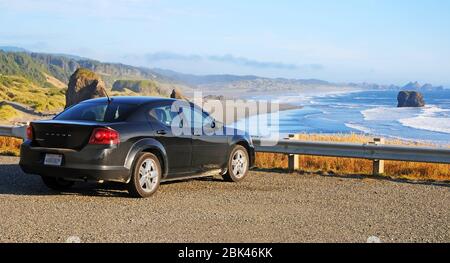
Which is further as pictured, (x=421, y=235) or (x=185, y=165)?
(x=185, y=165)

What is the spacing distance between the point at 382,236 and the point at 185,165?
399cm

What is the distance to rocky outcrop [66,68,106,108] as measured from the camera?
8912 cm

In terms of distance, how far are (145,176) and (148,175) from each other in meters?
0.06

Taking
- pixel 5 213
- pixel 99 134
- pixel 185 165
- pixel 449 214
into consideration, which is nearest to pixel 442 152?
pixel 449 214

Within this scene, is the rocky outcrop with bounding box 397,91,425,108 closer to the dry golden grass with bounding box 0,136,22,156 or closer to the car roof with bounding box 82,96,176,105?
the dry golden grass with bounding box 0,136,22,156

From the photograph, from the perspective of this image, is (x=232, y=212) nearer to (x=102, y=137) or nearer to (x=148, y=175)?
(x=148, y=175)

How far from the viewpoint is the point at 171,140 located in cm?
995

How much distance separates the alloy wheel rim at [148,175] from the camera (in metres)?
9.39

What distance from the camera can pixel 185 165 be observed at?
10.2 meters

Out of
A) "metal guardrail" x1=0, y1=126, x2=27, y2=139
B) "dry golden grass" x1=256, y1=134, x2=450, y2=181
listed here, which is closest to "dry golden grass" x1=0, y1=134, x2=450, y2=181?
"dry golden grass" x1=256, y1=134, x2=450, y2=181
